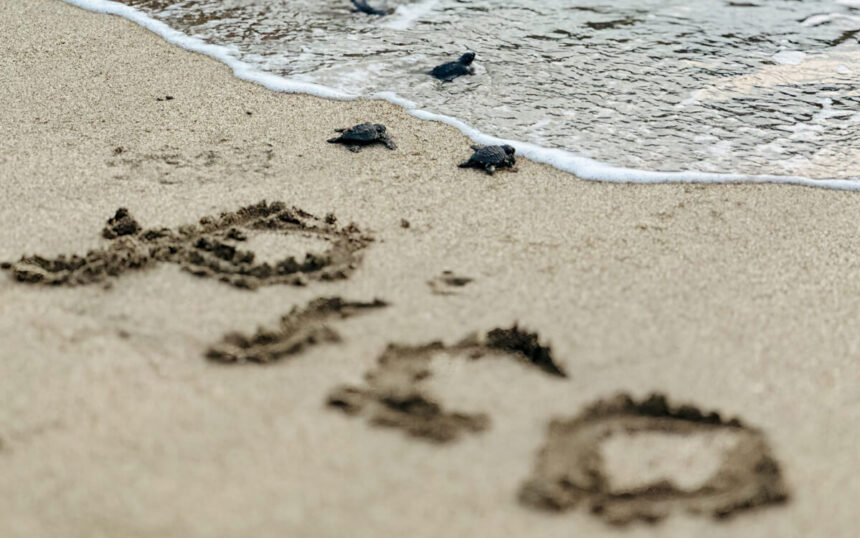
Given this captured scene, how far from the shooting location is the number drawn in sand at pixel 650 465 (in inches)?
79.1

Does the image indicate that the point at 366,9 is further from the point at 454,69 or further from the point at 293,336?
the point at 293,336

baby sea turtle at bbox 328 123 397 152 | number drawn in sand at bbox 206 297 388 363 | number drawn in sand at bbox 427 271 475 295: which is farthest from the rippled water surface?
number drawn in sand at bbox 206 297 388 363

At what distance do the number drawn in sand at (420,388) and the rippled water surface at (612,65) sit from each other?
182 cm

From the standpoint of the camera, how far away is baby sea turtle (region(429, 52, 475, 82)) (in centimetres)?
505

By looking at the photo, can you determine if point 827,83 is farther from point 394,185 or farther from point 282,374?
point 282,374

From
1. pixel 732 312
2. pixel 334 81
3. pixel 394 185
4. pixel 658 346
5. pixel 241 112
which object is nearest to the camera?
pixel 658 346

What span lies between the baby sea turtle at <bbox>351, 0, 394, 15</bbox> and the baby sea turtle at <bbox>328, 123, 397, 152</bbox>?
2.59 meters

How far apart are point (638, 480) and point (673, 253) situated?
4.26 feet

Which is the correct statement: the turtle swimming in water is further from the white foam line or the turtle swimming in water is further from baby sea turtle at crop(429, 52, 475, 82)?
baby sea turtle at crop(429, 52, 475, 82)

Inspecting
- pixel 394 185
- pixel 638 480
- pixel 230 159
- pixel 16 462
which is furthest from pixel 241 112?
pixel 638 480

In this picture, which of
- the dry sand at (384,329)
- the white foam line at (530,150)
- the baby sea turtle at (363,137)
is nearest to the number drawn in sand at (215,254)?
the dry sand at (384,329)

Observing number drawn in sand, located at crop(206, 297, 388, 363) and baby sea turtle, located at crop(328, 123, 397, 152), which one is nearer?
number drawn in sand, located at crop(206, 297, 388, 363)

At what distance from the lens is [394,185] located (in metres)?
3.69

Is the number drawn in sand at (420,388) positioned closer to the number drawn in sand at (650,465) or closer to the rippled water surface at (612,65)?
the number drawn in sand at (650,465)
